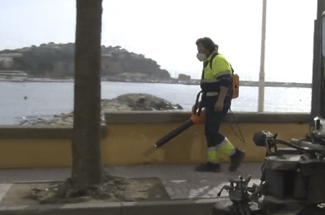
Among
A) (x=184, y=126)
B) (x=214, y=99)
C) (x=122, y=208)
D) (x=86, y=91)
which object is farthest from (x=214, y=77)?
(x=122, y=208)

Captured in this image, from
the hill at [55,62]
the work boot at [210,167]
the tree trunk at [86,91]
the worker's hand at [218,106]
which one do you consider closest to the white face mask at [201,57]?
the worker's hand at [218,106]

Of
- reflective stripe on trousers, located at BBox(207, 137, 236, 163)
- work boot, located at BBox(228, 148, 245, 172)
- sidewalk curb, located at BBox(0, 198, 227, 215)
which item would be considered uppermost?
reflective stripe on trousers, located at BBox(207, 137, 236, 163)

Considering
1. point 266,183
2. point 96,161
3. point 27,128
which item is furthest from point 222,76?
point 266,183

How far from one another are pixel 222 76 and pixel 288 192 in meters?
4.43

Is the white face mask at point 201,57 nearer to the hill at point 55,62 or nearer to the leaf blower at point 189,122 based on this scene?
the leaf blower at point 189,122

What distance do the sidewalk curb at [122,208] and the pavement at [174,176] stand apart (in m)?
0.23

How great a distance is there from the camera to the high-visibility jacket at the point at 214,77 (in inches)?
341

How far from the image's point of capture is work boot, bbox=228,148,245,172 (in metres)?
8.80

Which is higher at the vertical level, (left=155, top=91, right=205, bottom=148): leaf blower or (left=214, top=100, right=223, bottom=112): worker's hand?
(left=214, top=100, right=223, bottom=112): worker's hand

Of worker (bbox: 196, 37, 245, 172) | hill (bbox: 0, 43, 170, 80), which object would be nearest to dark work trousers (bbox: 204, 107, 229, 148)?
worker (bbox: 196, 37, 245, 172)

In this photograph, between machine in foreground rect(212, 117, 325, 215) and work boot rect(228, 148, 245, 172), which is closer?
machine in foreground rect(212, 117, 325, 215)

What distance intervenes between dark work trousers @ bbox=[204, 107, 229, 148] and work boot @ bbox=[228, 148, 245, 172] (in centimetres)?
31

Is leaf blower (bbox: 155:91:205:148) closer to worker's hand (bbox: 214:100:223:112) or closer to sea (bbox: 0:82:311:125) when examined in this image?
worker's hand (bbox: 214:100:223:112)

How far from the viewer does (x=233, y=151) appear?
28.9 ft
